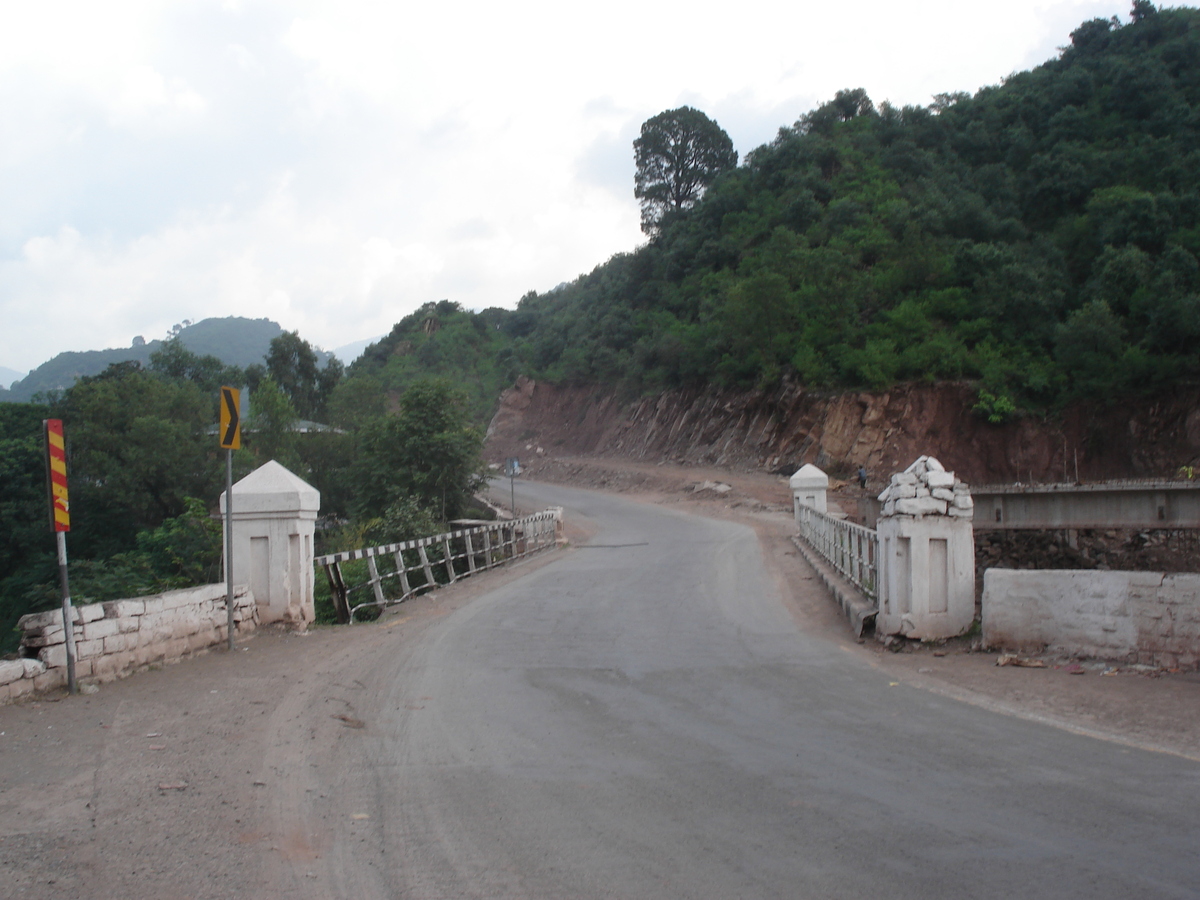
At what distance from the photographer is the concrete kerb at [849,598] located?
9781 millimetres

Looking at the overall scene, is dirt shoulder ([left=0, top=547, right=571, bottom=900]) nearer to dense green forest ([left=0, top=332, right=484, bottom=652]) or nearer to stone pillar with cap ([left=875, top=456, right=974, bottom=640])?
stone pillar with cap ([left=875, top=456, right=974, bottom=640])

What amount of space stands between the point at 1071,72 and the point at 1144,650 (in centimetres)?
5719

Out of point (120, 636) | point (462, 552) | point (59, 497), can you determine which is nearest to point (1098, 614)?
point (120, 636)

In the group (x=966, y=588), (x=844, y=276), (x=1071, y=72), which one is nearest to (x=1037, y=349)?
(x=844, y=276)

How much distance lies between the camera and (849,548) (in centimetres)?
1277

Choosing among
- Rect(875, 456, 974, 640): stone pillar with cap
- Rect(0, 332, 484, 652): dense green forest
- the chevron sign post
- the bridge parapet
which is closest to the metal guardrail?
Rect(875, 456, 974, 640): stone pillar with cap

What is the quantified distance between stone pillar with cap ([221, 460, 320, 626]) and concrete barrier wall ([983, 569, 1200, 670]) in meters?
7.69

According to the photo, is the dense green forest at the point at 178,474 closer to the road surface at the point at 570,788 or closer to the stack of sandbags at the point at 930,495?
the road surface at the point at 570,788

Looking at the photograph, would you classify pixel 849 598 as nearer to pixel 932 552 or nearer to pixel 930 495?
pixel 932 552

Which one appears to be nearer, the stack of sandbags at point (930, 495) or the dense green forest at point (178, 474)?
the stack of sandbags at point (930, 495)

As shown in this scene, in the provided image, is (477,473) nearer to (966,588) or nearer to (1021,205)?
(966,588)

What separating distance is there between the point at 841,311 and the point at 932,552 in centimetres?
3510

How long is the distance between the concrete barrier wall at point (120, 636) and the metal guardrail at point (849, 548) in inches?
295

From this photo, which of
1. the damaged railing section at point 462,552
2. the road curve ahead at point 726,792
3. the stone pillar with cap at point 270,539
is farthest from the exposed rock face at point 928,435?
the stone pillar with cap at point 270,539
